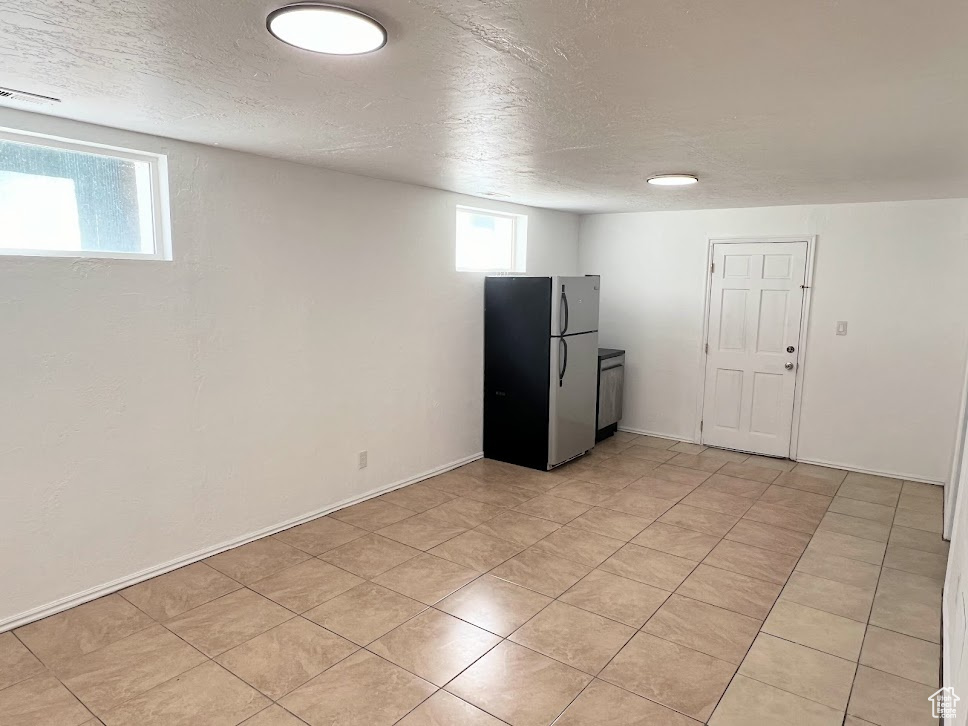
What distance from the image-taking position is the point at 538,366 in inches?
195

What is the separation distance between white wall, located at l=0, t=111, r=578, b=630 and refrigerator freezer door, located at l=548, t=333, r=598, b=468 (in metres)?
0.95

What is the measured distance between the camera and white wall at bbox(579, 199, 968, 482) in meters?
4.69

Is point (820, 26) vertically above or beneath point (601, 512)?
above

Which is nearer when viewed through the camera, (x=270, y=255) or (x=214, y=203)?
(x=214, y=203)

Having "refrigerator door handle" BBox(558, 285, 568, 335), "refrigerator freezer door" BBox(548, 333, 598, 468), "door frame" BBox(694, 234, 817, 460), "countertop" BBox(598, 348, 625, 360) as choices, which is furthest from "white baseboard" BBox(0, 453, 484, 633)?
"door frame" BBox(694, 234, 817, 460)

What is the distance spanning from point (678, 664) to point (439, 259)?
3.28m

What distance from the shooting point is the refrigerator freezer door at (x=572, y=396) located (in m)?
4.97

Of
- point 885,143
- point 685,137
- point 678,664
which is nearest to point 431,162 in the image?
point 685,137

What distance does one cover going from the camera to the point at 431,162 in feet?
11.6

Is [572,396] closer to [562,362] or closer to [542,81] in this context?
[562,362]

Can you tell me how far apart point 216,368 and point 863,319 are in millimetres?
4934

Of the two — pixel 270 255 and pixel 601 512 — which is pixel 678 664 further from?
pixel 270 255

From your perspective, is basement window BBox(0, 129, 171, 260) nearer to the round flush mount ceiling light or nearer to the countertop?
the round flush mount ceiling light

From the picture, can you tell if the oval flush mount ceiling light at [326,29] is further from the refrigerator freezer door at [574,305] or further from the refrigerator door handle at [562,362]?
the refrigerator door handle at [562,362]
